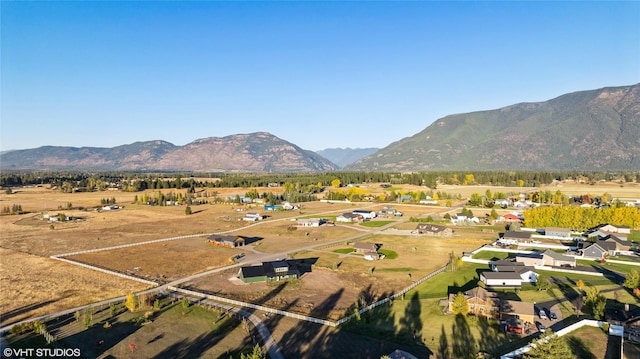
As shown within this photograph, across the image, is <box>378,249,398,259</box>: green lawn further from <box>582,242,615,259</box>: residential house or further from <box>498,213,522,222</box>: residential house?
<box>498,213,522,222</box>: residential house

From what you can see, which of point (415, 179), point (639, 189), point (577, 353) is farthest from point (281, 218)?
point (639, 189)

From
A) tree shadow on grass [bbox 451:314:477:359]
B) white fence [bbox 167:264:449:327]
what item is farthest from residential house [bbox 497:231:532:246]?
tree shadow on grass [bbox 451:314:477:359]

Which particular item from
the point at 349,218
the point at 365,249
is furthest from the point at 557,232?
the point at 349,218

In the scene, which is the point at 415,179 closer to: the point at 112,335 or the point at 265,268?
the point at 265,268

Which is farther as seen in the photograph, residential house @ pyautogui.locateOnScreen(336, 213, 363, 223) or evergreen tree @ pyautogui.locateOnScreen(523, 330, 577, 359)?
residential house @ pyautogui.locateOnScreen(336, 213, 363, 223)

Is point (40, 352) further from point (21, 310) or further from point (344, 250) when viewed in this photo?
point (344, 250)

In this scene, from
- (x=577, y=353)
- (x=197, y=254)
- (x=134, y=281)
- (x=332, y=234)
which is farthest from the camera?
(x=332, y=234)
